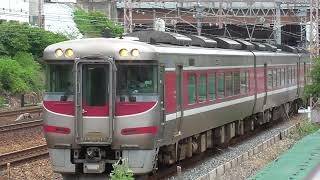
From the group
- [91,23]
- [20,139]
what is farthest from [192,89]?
[91,23]

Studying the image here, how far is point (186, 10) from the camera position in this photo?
163 feet

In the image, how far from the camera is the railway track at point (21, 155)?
47.3 feet

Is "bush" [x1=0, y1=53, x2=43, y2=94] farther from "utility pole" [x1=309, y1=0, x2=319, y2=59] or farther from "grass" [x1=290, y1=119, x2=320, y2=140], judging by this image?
"grass" [x1=290, y1=119, x2=320, y2=140]

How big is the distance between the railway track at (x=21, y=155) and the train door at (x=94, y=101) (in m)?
3.69

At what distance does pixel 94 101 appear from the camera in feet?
35.1

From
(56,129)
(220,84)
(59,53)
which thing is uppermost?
(59,53)

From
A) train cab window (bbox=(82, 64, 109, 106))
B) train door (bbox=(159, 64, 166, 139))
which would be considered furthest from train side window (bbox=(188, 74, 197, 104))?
train cab window (bbox=(82, 64, 109, 106))

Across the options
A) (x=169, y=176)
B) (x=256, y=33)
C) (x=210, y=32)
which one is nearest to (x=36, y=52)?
(x=210, y=32)

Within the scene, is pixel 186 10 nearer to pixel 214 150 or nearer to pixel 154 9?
pixel 154 9

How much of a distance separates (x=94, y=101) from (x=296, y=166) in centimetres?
416

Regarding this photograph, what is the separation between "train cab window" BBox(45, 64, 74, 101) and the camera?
10942 mm

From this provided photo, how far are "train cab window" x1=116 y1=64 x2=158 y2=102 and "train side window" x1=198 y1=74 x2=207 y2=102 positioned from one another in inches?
122

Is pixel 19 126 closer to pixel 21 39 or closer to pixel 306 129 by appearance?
pixel 306 129

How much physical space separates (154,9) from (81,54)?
39486 millimetres
